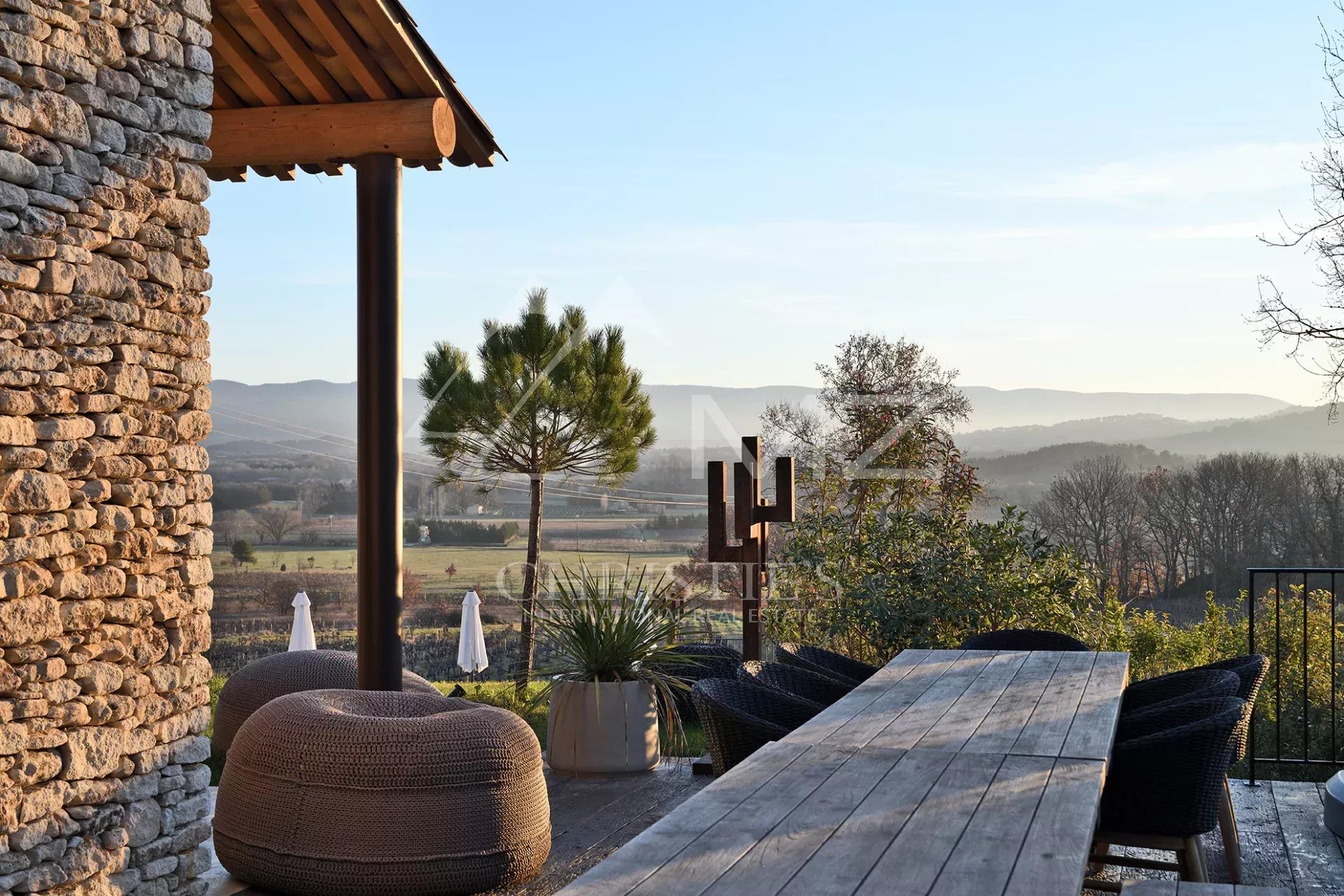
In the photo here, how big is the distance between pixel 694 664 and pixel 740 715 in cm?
188

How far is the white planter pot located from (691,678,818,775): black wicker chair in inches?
54.8

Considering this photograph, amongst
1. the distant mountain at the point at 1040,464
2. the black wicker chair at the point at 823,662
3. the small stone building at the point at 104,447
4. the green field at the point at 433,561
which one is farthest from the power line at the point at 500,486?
the small stone building at the point at 104,447

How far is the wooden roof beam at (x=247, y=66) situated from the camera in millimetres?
4492

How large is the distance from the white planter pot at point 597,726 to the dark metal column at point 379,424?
818 millimetres

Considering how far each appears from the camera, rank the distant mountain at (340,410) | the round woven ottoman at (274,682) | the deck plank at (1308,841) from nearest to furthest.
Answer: the deck plank at (1308,841)
the round woven ottoman at (274,682)
the distant mountain at (340,410)

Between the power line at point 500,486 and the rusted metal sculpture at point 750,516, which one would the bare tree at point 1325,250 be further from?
the power line at point 500,486

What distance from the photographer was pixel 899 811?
216cm

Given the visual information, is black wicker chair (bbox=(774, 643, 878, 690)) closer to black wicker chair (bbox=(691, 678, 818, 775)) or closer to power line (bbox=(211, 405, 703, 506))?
black wicker chair (bbox=(691, 678, 818, 775))

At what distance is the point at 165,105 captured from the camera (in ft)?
11.3

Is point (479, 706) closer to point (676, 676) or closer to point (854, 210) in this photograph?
point (676, 676)

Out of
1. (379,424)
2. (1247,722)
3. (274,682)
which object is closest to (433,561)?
(274,682)

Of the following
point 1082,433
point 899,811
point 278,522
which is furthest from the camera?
point 1082,433

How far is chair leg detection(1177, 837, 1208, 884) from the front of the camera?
3109 mm

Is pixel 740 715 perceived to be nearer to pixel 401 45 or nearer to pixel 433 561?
pixel 401 45
